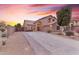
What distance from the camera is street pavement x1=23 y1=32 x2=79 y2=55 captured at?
1.41m

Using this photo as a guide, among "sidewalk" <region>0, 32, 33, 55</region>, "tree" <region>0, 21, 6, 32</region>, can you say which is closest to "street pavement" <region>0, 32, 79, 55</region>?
"sidewalk" <region>0, 32, 33, 55</region>

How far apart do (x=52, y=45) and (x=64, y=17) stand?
10.9 inches

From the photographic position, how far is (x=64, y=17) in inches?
57.2

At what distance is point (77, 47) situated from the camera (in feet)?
4.65

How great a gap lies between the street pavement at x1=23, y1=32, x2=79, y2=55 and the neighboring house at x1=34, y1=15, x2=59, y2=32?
1.9 inches

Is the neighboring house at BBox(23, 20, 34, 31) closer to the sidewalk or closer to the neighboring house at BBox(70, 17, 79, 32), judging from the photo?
the sidewalk

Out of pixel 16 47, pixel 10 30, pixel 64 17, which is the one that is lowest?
pixel 16 47

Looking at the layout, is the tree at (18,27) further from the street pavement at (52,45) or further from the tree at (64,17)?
the tree at (64,17)

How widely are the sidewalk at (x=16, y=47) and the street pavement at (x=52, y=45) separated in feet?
0.16

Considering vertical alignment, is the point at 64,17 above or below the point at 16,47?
above

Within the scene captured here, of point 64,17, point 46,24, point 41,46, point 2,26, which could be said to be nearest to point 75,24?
point 64,17

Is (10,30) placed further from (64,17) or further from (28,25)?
(64,17)

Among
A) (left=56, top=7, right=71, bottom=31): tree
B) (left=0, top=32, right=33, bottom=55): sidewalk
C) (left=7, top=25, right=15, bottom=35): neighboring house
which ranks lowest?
(left=0, top=32, right=33, bottom=55): sidewalk
